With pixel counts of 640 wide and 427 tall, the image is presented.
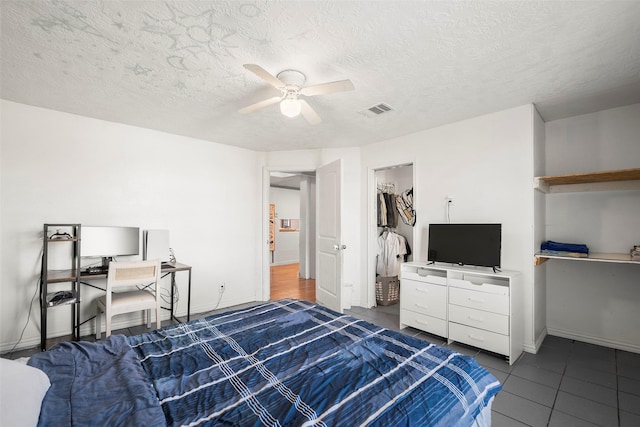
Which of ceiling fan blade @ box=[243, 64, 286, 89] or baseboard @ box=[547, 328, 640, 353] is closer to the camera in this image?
ceiling fan blade @ box=[243, 64, 286, 89]

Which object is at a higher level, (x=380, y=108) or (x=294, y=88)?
(x=380, y=108)

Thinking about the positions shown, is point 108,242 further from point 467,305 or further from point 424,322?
point 467,305

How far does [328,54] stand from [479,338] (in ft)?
9.16

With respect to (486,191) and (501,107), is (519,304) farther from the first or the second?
(501,107)

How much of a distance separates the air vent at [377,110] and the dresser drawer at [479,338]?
89.8 inches

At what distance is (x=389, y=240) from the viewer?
454 cm

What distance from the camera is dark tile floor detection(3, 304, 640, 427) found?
1826mm

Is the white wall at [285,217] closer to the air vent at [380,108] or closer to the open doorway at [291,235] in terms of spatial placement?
the open doorway at [291,235]

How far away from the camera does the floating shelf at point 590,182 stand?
8.23 ft

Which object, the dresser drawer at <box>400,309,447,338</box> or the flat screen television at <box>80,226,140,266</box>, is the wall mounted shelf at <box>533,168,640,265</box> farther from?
the flat screen television at <box>80,226,140,266</box>

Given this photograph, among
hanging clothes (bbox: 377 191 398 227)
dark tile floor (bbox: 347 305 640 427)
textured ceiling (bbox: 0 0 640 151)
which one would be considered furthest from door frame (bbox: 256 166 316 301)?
dark tile floor (bbox: 347 305 640 427)

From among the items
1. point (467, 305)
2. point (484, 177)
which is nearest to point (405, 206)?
point (484, 177)

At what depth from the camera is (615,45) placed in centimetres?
190

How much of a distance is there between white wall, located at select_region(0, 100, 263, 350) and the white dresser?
2458 mm
